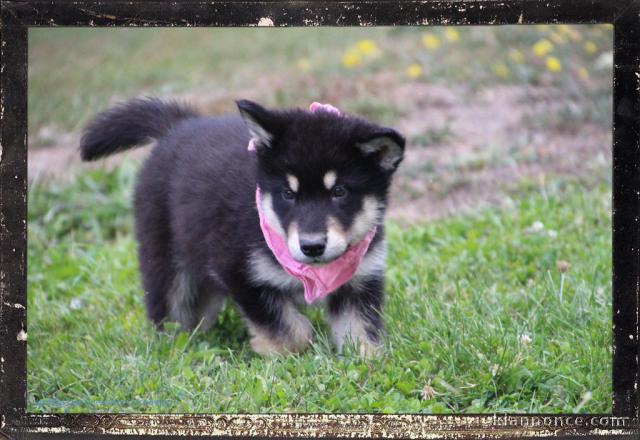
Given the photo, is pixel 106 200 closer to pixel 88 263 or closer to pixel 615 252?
pixel 88 263

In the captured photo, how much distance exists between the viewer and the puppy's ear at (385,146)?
13.4 feet

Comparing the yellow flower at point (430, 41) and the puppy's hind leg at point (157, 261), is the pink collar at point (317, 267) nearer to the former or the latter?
the puppy's hind leg at point (157, 261)

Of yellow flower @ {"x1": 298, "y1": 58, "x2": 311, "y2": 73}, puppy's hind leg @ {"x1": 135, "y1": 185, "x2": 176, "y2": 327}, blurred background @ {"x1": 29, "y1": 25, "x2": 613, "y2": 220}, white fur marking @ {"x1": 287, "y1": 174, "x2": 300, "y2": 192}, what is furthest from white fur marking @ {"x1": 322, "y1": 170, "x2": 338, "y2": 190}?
yellow flower @ {"x1": 298, "y1": 58, "x2": 311, "y2": 73}

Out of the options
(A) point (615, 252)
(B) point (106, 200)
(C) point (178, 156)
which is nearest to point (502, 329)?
(A) point (615, 252)

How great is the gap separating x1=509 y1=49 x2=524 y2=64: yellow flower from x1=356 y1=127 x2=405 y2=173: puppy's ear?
15.8 ft

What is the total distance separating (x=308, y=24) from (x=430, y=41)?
574cm

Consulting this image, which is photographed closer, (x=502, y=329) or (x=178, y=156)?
(x=502, y=329)

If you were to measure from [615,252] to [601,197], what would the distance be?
2970mm

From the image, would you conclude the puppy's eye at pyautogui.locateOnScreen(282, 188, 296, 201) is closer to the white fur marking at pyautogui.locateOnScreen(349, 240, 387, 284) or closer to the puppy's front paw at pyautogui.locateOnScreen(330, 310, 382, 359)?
the white fur marking at pyautogui.locateOnScreen(349, 240, 387, 284)

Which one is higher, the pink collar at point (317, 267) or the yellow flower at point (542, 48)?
the yellow flower at point (542, 48)

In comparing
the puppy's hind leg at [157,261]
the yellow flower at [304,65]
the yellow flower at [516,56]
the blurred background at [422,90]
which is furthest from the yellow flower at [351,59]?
the puppy's hind leg at [157,261]

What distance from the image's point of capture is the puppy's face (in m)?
4.09

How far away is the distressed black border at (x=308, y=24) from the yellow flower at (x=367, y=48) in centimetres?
580

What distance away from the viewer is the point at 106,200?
24.7 feet
